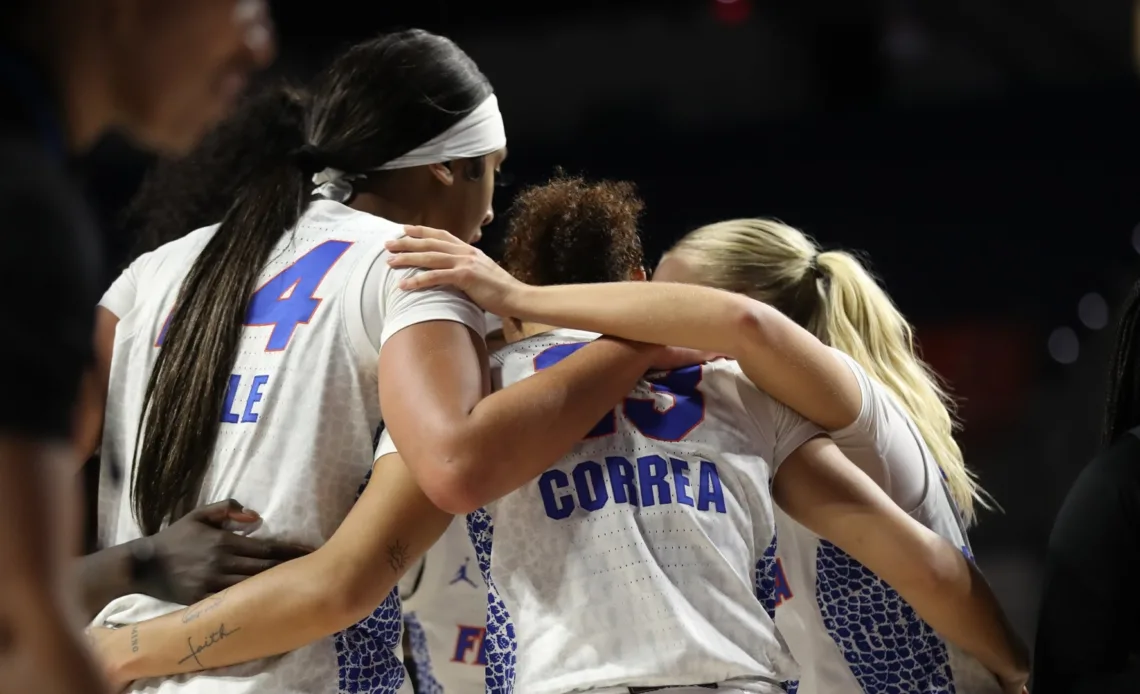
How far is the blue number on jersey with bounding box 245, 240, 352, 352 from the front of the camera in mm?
1713

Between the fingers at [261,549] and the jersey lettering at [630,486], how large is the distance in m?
0.32

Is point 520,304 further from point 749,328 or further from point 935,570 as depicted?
point 935,570

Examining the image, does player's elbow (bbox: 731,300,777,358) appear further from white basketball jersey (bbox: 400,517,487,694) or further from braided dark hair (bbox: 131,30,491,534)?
white basketball jersey (bbox: 400,517,487,694)

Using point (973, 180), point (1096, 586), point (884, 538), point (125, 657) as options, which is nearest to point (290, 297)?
point (125, 657)

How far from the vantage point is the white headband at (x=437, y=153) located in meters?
1.90

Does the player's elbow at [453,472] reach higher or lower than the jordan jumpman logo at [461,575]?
higher

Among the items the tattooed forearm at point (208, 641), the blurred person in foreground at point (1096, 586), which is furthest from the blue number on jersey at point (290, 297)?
the blurred person in foreground at point (1096, 586)

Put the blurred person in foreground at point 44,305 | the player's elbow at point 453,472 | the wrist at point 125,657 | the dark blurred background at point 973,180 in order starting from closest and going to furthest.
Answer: the blurred person in foreground at point 44,305
the player's elbow at point 453,472
the wrist at point 125,657
the dark blurred background at point 973,180

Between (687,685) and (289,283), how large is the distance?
75 centimetres

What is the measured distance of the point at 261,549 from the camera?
1628 mm

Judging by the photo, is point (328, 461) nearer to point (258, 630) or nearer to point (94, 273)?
point (258, 630)

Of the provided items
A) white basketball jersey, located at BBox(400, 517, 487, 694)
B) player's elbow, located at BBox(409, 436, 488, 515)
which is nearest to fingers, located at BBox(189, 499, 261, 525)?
player's elbow, located at BBox(409, 436, 488, 515)

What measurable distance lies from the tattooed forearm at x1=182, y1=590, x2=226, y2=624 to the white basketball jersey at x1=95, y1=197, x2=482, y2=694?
74mm

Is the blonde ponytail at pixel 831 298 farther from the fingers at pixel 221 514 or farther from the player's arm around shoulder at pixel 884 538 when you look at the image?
the fingers at pixel 221 514
